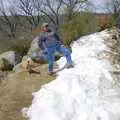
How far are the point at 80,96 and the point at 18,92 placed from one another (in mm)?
2627

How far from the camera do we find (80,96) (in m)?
11.4

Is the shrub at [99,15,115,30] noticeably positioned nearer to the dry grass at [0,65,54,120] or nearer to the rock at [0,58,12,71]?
the rock at [0,58,12,71]

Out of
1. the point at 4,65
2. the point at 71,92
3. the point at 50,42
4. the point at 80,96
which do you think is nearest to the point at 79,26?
the point at 4,65

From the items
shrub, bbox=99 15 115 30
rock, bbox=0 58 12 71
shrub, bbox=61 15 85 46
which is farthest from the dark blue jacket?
shrub, bbox=99 15 115 30

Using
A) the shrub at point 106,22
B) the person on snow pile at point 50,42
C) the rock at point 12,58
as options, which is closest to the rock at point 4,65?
the rock at point 12,58

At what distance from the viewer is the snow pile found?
1040 cm

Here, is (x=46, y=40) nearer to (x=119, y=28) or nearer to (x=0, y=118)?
(x=0, y=118)

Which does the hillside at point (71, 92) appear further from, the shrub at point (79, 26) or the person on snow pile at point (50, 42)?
the shrub at point (79, 26)

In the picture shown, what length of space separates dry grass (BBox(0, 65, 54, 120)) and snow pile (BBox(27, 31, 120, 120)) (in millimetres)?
395

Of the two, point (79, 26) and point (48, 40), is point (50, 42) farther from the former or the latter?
point (79, 26)

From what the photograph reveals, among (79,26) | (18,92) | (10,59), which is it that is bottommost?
A: (10,59)

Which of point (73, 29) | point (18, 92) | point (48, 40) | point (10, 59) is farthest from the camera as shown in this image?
point (10, 59)

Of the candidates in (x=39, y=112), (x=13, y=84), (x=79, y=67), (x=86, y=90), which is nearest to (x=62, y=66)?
(x=79, y=67)

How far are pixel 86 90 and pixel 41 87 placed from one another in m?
1.87
